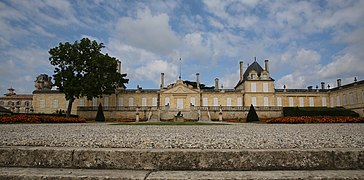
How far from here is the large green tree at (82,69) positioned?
24.6 metres

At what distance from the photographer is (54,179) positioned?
2.02m

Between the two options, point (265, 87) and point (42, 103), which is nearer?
point (265, 87)

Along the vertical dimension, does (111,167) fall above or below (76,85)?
below

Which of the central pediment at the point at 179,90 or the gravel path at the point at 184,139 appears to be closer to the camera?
the gravel path at the point at 184,139

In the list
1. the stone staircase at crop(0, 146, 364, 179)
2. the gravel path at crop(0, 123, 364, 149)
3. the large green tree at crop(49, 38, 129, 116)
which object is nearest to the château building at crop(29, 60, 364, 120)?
the large green tree at crop(49, 38, 129, 116)

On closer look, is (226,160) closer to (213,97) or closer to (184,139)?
(184,139)

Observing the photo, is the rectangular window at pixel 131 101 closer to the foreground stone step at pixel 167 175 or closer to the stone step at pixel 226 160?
the stone step at pixel 226 160

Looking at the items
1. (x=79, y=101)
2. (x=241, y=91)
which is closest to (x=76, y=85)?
(x=79, y=101)

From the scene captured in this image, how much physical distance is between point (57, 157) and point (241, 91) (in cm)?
3627

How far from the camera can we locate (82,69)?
25750 millimetres

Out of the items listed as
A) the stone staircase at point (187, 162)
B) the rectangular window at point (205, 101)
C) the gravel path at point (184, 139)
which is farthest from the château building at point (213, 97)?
the stone staircase at point (187, 162)

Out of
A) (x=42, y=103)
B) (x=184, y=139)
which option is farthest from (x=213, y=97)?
(x=184, y=139)

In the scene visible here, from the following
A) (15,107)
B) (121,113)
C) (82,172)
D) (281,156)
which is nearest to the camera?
(82,172)

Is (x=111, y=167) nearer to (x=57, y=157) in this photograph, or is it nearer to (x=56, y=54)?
(x=57, y=157)
